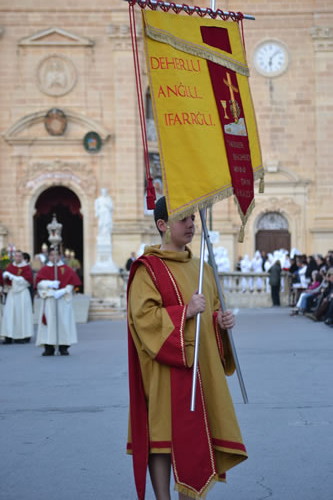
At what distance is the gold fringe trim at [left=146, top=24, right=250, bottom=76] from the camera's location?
5477 millimetres

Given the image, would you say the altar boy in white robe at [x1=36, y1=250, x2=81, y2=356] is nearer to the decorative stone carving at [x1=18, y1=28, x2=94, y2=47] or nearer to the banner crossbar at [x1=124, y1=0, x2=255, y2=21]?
the banner crossbar at [x1=124, y1=0, x2=255, y2=21]

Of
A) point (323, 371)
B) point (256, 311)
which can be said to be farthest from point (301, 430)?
point (256, 311)

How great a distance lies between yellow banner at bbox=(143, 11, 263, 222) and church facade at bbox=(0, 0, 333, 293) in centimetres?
2886

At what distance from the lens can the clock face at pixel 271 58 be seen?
36.2 m

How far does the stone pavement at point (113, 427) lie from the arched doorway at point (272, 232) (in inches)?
792

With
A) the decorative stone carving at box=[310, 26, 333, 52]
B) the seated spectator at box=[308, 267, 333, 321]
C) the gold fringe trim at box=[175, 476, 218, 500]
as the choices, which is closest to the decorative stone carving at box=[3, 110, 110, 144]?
the decorative stone carving at box=[310, 26, 333, 52]

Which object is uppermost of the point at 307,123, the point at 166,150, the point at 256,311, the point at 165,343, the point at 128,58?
the point at 128,58

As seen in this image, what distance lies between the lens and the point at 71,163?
35.4m

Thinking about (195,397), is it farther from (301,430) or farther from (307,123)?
(307,123)

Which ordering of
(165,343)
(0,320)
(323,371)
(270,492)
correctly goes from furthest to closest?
(0,320) → (323,371) → (270,492) → (165,343)

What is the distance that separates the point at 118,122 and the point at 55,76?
9.38 feet

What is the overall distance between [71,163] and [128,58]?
14.0ft

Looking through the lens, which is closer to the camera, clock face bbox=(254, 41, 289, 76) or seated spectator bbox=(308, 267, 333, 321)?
seated spectator bbox=(308, 267, 333, 321)

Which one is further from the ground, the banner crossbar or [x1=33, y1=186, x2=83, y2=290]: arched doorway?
the banner crossbar
